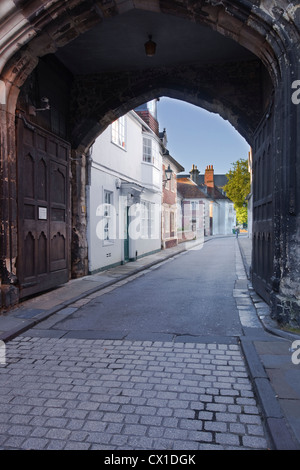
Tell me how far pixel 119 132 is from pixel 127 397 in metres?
11.3

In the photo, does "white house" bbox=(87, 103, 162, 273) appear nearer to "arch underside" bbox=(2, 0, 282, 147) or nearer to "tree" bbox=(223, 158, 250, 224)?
"arch underside" bbox=(2, 0, 282, 147)

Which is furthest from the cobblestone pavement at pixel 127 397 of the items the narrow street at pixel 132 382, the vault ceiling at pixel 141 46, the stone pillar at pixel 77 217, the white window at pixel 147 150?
the white window at pixel 147 150

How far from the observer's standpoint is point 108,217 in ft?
38.8

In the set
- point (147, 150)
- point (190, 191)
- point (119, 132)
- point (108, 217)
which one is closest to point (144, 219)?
point (147, 150)

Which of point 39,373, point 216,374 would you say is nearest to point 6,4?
point 39,373

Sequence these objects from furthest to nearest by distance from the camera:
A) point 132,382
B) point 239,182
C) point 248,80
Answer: point 239,182 < point 248,80 < point 132,382

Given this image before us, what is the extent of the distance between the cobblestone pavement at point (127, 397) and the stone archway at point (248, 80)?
5.68ft

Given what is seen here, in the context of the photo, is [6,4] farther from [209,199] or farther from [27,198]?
[209,199]

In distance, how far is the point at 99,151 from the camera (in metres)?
11.0

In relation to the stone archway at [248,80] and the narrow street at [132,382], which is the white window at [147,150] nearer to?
the stone archway at [248,80]

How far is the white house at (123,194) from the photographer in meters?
10.7

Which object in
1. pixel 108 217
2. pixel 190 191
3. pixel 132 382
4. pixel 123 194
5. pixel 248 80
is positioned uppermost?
pixel 190 191

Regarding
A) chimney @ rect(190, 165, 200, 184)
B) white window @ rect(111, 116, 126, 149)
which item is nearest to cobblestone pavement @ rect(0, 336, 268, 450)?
white window @ rect(111, 116, 126, 149)

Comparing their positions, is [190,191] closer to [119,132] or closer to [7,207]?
[119,132]
